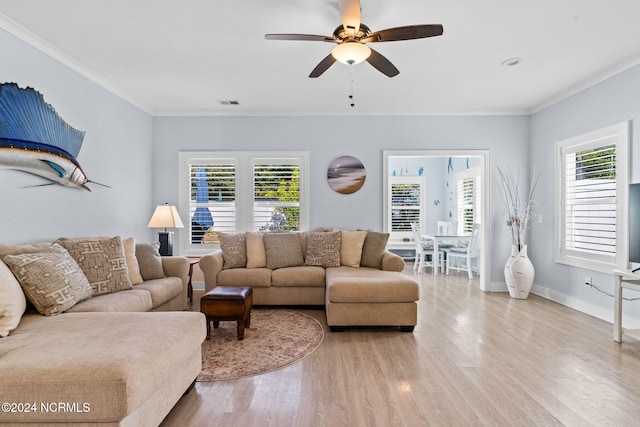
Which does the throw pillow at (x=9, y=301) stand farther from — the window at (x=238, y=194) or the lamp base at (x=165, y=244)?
the window at (x=238, y=194)

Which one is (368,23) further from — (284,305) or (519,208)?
(519,208)

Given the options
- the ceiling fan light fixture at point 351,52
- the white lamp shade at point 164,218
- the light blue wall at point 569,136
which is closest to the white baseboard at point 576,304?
the light blue wall at point 569,136

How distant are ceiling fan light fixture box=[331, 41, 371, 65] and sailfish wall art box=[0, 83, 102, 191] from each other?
2.70 metres

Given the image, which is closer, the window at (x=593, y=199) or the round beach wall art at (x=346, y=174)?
the window at (x=593, y=199)

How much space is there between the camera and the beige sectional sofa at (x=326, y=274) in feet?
10.9

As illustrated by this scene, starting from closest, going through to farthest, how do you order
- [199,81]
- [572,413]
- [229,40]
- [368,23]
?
[572,413] < [368,23] < [229,40] < [199,81]

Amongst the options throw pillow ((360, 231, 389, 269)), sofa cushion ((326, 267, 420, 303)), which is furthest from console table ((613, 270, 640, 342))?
throw pillow ((360, 231, 389, 269))

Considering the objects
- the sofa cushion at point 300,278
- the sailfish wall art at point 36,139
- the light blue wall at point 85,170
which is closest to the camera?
the sailfish wall art at point 36,139

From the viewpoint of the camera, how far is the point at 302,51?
3.26 meters

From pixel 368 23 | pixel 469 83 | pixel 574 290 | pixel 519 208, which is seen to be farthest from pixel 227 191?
pixel 574 290

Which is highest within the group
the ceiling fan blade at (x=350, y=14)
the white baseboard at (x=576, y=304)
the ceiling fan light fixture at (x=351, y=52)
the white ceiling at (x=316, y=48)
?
the white ceiling at (x=316, y=48)

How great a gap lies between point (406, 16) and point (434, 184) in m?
6.33

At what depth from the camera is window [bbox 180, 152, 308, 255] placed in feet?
17.1

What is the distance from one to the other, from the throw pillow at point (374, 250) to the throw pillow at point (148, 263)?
96.3 inches
